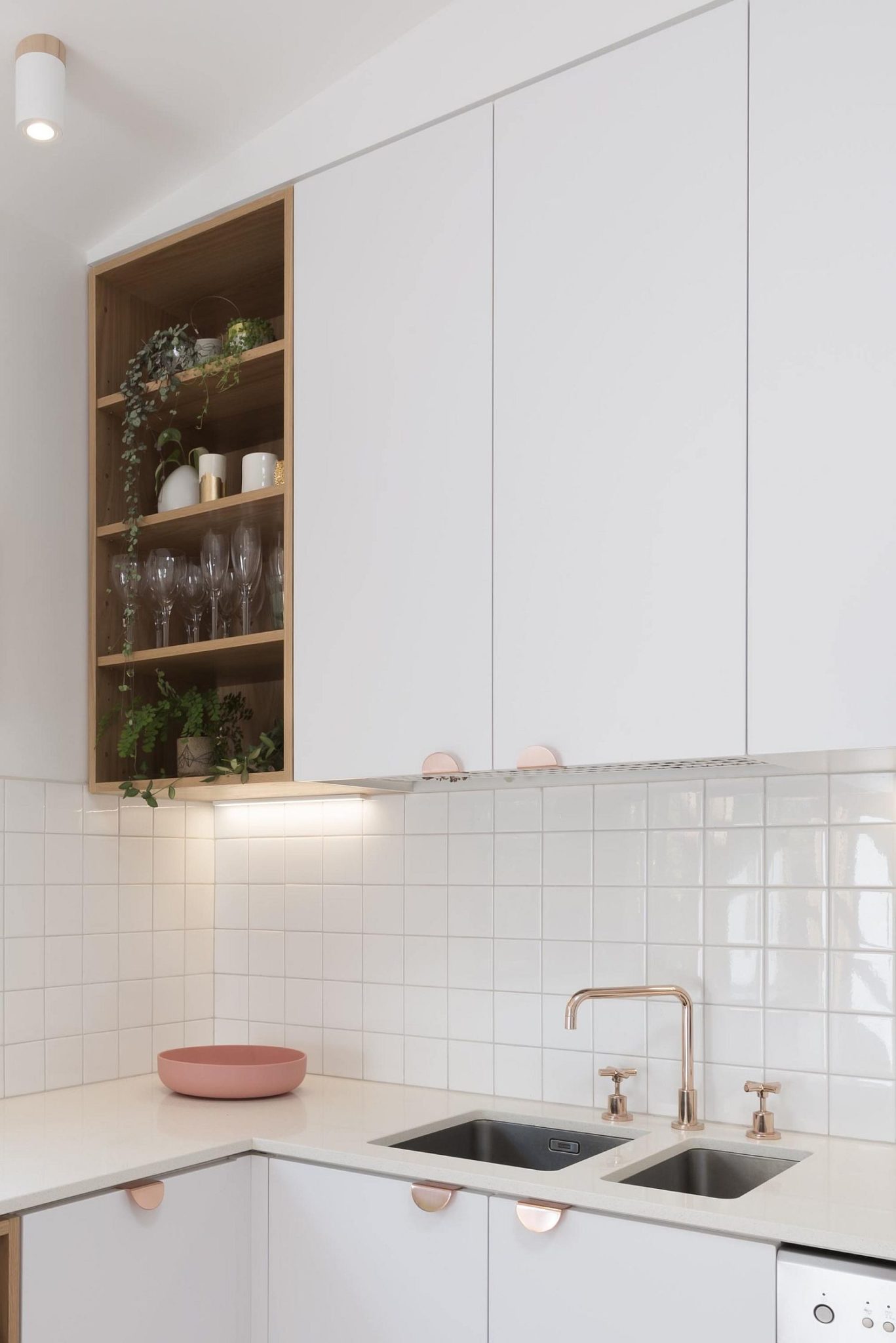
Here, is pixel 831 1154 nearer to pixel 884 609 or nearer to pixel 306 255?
pixel 884 609

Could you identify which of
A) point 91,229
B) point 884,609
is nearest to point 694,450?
point 884,609

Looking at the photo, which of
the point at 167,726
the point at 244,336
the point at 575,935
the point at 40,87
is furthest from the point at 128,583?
the point at 575,935

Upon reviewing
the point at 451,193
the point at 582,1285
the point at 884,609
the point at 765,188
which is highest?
the point at 451,193

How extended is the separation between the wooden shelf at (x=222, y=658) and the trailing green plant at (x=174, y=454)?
1.29ft

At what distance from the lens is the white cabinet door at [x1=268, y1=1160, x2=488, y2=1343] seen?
1.80 m

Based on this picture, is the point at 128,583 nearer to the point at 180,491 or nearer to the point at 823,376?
the point at 180,491

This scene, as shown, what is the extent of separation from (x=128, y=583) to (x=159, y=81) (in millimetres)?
988

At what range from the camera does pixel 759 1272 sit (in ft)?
5.07

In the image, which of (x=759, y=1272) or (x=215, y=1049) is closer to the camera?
(x=759, y=1272)

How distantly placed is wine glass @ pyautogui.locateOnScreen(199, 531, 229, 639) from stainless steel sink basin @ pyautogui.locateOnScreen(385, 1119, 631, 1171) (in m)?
1.08

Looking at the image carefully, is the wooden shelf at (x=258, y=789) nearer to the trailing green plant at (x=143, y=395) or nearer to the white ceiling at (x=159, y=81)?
the trailing green plant at (x=143, y=395)

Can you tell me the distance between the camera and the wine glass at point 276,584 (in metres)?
2.49

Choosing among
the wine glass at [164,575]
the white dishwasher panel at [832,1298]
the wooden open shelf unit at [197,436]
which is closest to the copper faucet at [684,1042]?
the white dishwasher panel at [832,1298]

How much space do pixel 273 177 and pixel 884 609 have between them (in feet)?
5.05
